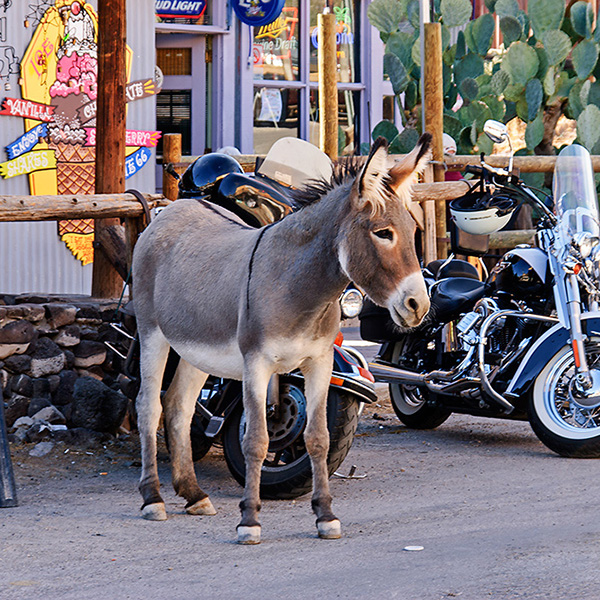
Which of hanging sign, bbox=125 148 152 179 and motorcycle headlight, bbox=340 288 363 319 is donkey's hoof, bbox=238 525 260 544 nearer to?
motorcycle headlight, bbox=340 288 363 319

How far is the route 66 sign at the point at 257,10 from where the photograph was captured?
13.1 metres

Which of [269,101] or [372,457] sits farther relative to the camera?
[269,101]

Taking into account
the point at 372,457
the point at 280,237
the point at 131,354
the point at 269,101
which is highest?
the point at 269,101

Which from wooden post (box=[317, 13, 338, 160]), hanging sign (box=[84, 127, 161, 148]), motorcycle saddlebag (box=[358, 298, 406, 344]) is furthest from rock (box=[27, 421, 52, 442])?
hanging sign (box=[84, 127, 161, 148])

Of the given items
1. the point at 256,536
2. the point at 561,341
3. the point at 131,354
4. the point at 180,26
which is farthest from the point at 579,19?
the point at 256,536

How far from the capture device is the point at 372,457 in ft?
23.3

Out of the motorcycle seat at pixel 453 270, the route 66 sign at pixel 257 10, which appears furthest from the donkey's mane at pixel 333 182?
the route 66 sign at pixel 257 10

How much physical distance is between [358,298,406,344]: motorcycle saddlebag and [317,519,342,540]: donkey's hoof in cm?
290

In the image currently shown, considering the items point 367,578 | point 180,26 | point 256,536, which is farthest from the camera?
point 180,26

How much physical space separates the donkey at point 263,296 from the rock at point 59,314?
160 centimetres

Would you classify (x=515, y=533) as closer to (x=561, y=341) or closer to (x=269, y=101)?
(x=561, y=341)

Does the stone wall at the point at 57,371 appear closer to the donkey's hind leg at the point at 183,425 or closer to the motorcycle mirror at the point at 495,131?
the donkey's hind leg at the point at 183,425

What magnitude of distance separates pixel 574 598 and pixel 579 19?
12.5 metres

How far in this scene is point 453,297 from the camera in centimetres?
756
